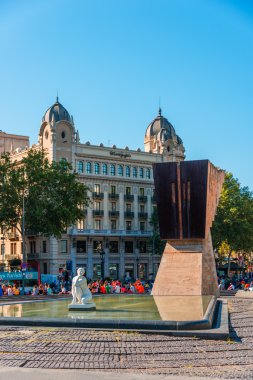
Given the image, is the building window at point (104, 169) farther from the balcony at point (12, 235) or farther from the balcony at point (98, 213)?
the balcony at point (12, 235)

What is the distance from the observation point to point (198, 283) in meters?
32.7

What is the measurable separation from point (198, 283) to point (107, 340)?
16955 millimetres

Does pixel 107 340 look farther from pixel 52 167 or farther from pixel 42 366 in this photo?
pixel 52 167

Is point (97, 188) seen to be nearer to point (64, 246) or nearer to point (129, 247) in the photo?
point (64, 246)

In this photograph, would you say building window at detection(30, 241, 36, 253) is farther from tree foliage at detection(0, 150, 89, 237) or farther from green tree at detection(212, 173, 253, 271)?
green tree at detection(212, 173, 253, 271)

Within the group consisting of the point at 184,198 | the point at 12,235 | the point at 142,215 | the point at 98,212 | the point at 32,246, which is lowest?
the point at 32,246

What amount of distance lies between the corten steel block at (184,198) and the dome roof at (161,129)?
50377mm

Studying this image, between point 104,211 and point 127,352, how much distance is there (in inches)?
2461

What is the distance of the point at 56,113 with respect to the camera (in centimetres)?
7569

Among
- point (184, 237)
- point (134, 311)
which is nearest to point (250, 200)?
point (184, 237)

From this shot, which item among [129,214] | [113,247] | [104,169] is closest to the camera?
[104,169]

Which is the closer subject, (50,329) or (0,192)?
(50,329)

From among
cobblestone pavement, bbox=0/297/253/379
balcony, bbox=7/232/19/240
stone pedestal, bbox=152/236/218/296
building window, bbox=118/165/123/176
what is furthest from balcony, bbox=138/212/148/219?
cobblestone pavement, bbox=0/297/253/379

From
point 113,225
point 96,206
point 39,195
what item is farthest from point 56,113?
point 39,195
